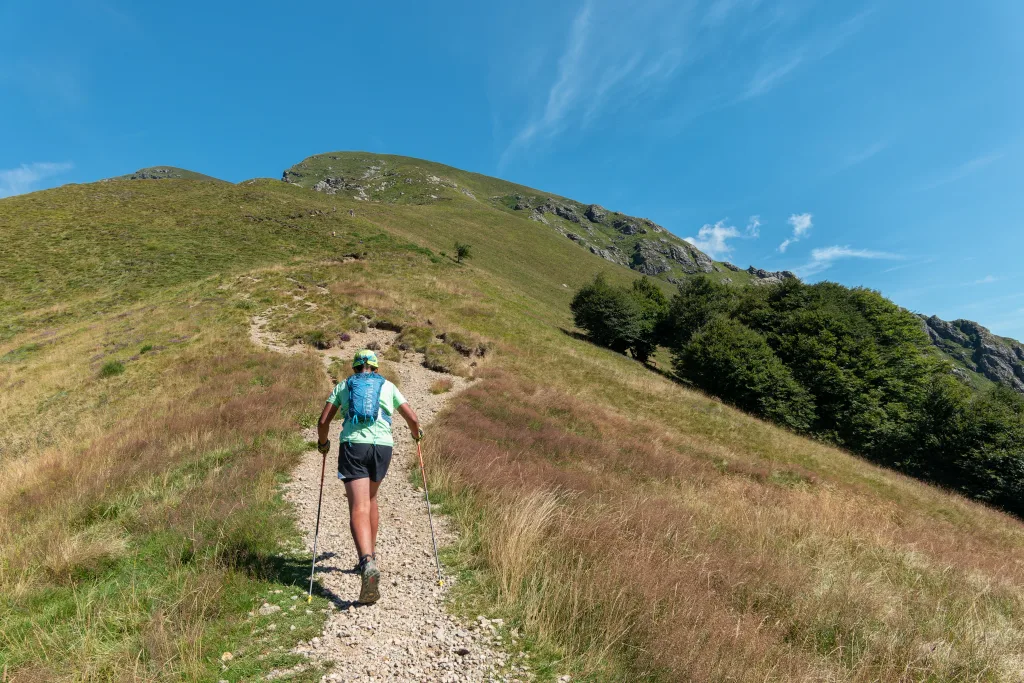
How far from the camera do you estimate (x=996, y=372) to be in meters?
156

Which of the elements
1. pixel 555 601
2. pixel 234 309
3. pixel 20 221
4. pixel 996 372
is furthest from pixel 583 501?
pixel 996 372

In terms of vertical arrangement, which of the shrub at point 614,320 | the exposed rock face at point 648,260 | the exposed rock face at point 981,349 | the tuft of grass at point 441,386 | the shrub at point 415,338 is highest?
the exposed rock face at point 648,260

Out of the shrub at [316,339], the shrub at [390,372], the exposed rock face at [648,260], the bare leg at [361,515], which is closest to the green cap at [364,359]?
the bare leg at [361,515]

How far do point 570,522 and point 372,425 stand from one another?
313 centimetres

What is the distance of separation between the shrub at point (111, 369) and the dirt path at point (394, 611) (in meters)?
14.3

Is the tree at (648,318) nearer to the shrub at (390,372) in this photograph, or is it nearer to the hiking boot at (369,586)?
the shrub at (390,372)

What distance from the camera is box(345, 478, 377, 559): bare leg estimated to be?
4.93 meters

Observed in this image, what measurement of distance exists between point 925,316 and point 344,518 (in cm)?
26915

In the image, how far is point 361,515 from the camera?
16.5 feet

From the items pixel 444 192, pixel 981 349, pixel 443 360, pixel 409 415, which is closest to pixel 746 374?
pixel 443 360

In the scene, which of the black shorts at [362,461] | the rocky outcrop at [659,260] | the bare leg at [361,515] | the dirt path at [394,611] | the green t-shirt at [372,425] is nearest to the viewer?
the dirt path at [394,611]

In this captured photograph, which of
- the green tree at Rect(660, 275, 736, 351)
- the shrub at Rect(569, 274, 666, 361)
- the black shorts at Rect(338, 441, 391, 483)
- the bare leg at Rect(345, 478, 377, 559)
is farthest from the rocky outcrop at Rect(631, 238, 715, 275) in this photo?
the bare leg at Rect(345, 478, 377, 559)

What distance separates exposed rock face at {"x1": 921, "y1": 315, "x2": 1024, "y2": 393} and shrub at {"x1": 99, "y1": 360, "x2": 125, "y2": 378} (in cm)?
22319

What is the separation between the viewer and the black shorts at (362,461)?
506cm
